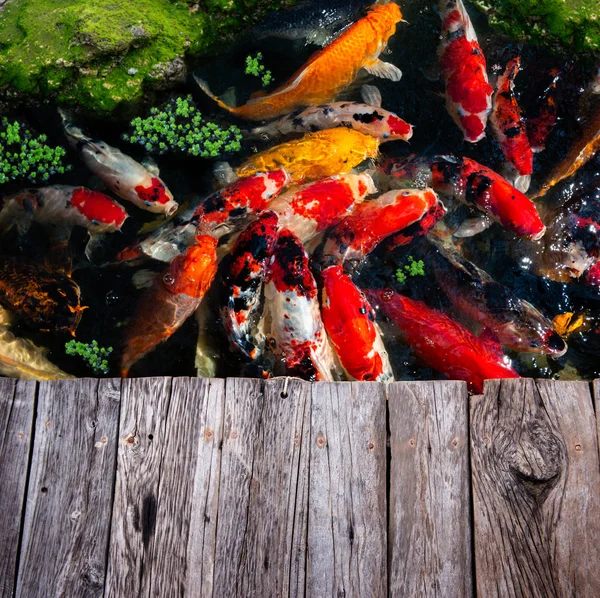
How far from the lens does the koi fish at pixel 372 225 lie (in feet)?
16.5

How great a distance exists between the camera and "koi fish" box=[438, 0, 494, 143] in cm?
542

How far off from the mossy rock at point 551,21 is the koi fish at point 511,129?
421 mm

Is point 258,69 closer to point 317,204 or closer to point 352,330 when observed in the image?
point 317,204

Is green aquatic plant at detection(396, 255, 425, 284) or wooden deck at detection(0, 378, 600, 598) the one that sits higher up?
wooden deck at detection(0, 378, 600, 598)

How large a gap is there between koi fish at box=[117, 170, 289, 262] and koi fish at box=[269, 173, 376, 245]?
197 mm

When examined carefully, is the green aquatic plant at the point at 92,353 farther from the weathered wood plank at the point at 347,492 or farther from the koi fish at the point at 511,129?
the koi fish at the point at 511,129

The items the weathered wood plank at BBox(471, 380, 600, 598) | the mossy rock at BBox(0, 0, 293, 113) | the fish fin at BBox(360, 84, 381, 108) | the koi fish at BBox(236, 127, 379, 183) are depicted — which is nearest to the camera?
the weathered wood plank at BBox(471, 380, 600, 598)

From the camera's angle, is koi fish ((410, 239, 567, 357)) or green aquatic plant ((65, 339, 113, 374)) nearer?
green aquatic plant ((65, 339, 113, 374))

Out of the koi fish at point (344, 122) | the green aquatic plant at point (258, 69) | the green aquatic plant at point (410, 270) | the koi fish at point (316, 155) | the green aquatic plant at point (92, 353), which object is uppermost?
the green aquatic plant at point (258, 69)

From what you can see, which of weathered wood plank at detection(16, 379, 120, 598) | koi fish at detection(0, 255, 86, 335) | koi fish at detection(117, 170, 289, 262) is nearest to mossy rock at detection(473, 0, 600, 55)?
koi fish at detection(117, 170, 289, 262)

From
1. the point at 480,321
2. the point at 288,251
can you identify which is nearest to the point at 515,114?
the point at 480,321

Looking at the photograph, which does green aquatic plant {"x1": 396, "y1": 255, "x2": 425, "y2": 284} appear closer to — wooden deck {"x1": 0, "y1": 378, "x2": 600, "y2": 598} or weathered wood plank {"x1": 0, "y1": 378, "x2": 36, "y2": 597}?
wooden deck {"x1": 0, "y1": 378, "x2": 600, "y2": 598}

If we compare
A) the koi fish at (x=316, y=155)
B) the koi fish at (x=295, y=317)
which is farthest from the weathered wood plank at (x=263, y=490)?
the koi fish at (x=316, y=155)

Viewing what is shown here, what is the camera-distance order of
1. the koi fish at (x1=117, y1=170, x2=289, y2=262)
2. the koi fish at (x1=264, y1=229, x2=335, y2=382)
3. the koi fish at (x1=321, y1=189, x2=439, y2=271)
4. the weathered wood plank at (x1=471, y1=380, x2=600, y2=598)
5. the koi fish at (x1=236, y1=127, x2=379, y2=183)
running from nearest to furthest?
Result: the weathered wood plank at (x1=471, y1=380, x2=600, y2=598)
the koi fish at (x1=264, y1=229, x2=335, y2=382)
the koi fish at (x1=117, y1=170, x2=289, y2=262)
the koi fish at (x1=321, y1=189, x2=439, y2=271)
the koi fish at (x1=236, y1=127, x2=379, y2=183)
